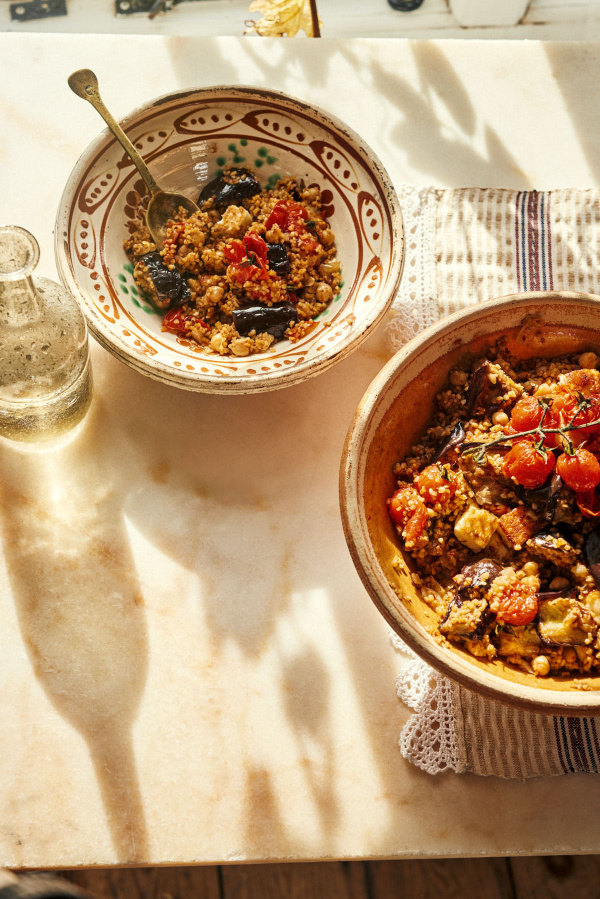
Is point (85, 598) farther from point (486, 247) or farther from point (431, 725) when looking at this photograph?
point (486, 247)

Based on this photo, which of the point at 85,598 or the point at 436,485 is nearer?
the point at 436,485

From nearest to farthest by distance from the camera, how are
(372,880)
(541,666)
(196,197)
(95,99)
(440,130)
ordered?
(541,666), (95,99), (196,197), (440,130), (372,880)

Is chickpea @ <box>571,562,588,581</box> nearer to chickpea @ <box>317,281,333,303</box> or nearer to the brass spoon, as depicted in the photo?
chickpea @ <box>317,281,333,303</box>

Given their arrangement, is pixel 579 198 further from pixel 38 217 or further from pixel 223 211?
pixel 38 217

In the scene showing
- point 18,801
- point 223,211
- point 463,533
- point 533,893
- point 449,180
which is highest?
point 223,211

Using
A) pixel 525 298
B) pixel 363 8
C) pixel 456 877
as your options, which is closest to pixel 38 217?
pixel 525 298

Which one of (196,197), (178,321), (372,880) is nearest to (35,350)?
(178,321)

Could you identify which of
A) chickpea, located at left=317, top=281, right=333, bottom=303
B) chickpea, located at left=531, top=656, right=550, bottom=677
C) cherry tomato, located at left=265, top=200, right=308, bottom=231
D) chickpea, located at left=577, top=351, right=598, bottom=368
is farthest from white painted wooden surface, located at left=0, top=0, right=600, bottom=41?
chickpea, located at left=531, top=656, right=550, bottom=677

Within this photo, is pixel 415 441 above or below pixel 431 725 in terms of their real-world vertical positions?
above

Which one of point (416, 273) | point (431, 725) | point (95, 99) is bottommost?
point (431, 725)
